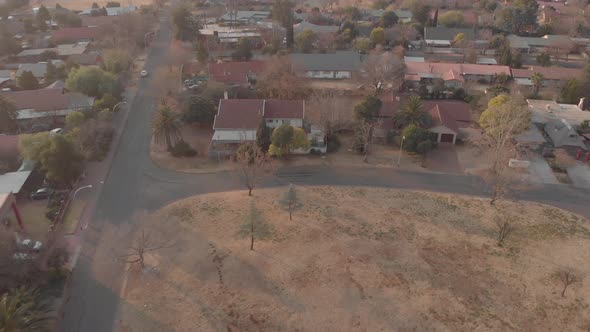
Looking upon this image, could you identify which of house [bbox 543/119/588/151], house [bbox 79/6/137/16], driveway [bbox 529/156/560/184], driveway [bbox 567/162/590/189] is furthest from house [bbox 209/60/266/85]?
house [bbox 79/6/137/16]

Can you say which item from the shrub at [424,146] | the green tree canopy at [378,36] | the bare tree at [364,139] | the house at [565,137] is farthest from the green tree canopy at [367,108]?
the green tree canopy at [378,36]

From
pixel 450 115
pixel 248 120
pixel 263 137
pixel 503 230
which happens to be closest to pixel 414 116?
pixel 450 115

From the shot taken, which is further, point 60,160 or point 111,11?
point 111,11

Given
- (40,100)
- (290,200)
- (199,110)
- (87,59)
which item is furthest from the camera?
(87,59)

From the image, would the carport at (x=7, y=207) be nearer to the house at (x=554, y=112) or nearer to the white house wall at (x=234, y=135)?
the white house wall at (x=234, y=135)

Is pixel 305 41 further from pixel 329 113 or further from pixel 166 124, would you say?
pixel 166 124

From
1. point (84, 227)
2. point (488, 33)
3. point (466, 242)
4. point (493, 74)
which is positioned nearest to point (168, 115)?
point (84, 227)

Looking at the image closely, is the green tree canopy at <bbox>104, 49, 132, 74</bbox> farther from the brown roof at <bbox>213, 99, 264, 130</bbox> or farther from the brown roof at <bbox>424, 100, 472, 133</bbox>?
the brown roof at <bbox>424, 100, 472, 133</bbox>
